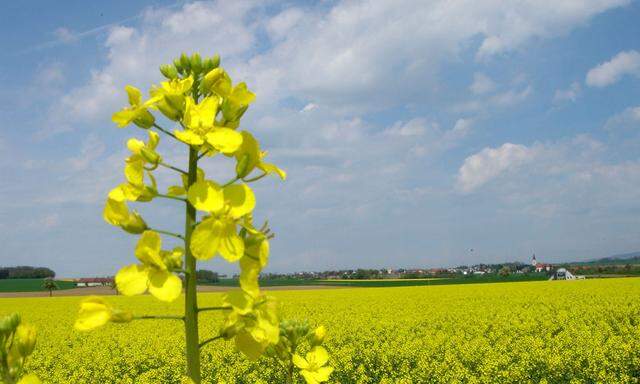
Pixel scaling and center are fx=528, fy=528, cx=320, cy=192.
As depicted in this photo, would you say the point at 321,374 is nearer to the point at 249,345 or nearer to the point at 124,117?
the point at 249,345

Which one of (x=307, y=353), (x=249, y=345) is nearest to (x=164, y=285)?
(x=249, y=345)

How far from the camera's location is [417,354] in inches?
360

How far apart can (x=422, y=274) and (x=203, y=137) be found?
6653cm

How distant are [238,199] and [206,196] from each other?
0.21 ft

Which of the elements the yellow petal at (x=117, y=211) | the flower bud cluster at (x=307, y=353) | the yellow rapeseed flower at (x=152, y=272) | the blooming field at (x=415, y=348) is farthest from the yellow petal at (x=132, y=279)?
the blooming field at (x=415, y=348)

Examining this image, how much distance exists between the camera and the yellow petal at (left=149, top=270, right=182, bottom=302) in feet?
3.59

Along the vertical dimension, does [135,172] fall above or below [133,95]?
below

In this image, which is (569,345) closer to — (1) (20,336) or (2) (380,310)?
(2) (380,310)

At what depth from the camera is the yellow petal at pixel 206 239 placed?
3.49ft

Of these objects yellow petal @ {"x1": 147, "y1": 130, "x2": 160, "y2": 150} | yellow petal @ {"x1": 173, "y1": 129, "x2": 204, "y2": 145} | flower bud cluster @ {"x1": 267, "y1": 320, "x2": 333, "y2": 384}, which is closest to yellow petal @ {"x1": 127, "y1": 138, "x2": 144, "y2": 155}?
yellow petal @ {"x1": 147, "y1": 130, "x2": 160, "y2": 150}

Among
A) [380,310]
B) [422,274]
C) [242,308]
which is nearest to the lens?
[242,308]

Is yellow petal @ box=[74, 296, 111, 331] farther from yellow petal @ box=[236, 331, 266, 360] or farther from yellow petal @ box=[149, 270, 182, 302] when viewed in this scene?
yellow petal @ box=[236, 331, 266, 360]

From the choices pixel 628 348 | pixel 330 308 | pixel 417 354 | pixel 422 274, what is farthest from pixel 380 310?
pixel 422 274

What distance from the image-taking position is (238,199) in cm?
109
